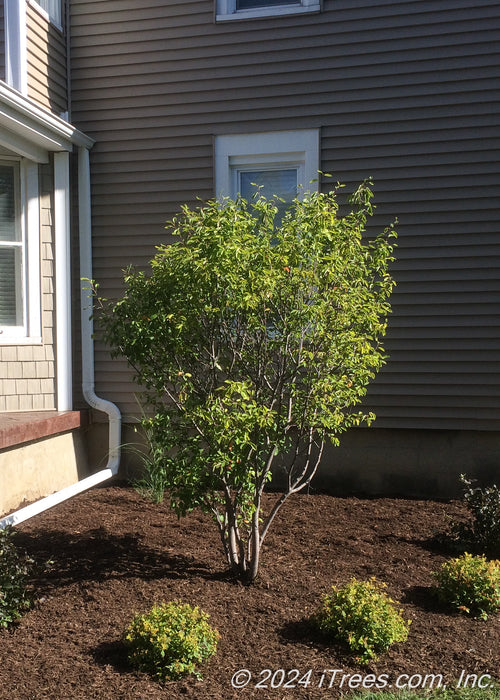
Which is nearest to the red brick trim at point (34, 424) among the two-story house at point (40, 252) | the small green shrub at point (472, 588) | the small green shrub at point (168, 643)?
the two-story house at point (40, 252)

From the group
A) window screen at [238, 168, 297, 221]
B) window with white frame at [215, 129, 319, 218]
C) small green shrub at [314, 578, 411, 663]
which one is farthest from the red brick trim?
small green shrub at [314, 578, 411, 663]

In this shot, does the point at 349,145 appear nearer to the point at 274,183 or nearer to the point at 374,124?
the point at 374,124

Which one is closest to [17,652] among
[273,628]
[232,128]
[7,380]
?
[273,628]

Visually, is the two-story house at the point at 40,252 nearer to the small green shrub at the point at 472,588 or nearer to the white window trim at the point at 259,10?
the white window trim at the point at 259,10

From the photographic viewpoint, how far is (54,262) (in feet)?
21.3

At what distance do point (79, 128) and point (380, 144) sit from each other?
300cm

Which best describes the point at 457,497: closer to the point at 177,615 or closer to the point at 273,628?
the point at 273,628

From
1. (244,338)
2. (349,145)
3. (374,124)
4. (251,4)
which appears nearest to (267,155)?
(349,145)

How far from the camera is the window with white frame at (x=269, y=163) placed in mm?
6402

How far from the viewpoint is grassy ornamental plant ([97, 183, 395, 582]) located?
3.89m

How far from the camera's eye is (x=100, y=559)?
455cm

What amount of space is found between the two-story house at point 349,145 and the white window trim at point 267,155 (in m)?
0.01

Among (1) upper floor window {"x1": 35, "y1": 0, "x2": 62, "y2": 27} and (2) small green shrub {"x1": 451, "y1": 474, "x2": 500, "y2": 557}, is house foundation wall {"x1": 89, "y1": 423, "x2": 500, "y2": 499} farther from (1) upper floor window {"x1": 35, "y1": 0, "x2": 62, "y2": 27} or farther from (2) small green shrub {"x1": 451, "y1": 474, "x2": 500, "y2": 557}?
(1) upper floor window {"x1": 35, "y1": 0, "x2": 62, "y2": 27}

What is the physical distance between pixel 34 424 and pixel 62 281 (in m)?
1.51
